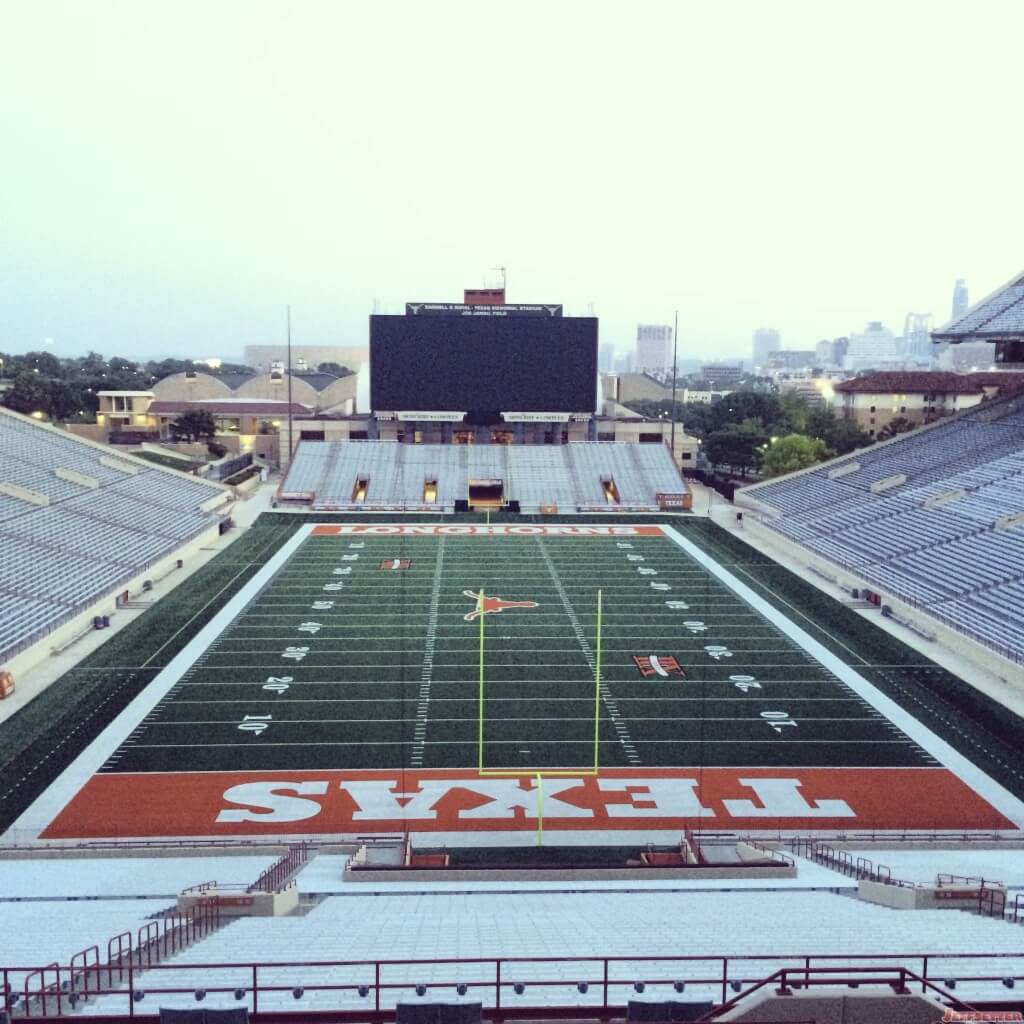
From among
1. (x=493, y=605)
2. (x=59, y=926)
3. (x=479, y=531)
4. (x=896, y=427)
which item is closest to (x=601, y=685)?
(x=493, y=605)

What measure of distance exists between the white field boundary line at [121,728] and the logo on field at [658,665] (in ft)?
26.3

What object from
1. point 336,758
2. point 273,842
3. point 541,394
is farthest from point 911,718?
point 541,394

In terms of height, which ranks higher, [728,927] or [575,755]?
[728,927]

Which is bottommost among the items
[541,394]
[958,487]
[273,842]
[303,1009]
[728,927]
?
[273,842]

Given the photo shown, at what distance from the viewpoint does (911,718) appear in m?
14.8

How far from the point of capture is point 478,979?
17.7 feet

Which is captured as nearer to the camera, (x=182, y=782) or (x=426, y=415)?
(x=182, y=782)

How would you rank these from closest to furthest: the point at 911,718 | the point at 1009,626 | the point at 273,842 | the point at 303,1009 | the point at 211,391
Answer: the point at 303,1009 → the point at 273,842 → the point at 911,718 → the point at 1009,626 → the point at 211,391

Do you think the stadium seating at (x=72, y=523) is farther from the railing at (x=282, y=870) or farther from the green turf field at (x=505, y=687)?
the railing at (x=282, y=870)

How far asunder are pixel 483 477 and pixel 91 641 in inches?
837

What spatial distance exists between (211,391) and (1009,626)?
59.4m

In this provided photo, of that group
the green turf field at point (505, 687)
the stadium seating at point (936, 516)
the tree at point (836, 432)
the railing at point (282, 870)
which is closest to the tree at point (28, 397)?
the green turf field at point (505, 687)

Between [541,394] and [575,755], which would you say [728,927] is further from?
[541,394]

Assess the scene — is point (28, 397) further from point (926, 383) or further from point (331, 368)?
point (331, 368)
